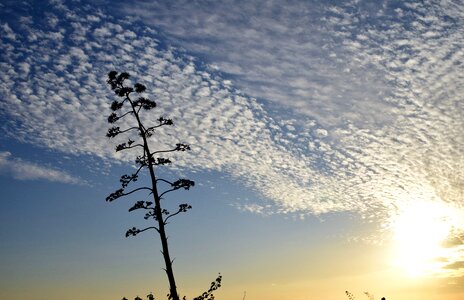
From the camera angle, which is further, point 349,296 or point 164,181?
point 349,296

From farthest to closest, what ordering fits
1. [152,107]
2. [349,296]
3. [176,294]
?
[349,296]
[152,107]
[176,294]

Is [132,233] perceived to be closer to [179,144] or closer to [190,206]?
[190,206]

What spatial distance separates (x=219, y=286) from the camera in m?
19.2

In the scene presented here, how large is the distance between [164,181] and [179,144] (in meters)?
1.87

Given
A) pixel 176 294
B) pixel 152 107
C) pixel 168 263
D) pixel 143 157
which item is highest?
pixel 152 107

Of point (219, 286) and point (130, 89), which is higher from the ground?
point (130, 89)

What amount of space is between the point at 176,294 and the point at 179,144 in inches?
267

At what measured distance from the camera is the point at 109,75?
19.9 meters

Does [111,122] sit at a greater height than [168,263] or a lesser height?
greater

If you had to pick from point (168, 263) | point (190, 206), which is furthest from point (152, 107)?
point (168, 263)

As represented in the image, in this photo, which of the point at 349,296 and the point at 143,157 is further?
the point at 349,296

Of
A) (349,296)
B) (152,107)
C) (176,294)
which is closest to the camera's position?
(176,294)

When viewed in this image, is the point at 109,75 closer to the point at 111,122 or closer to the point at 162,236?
the point at 111,122

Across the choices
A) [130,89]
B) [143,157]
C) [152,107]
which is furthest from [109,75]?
[143,157]
